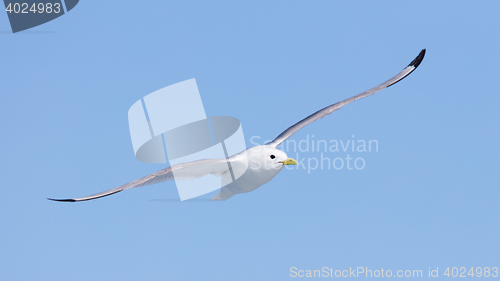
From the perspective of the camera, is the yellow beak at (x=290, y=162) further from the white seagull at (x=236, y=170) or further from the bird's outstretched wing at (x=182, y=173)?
the bird's outstretched wing at (x=182, y=173)

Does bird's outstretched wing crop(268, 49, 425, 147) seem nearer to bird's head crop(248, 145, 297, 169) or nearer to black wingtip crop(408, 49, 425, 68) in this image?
black wingtip crop(408, 49, 425, 68)

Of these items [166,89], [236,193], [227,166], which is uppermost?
[166,89]

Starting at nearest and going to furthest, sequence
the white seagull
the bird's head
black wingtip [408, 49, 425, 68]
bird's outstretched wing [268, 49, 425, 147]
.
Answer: the white seagull
the bird's head
bird's outstretched wing [268, 49, 425, 147]
black wingtip [408, 49, 425, 68]

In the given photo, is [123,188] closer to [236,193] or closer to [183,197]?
[183,197]

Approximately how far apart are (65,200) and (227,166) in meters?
3.86

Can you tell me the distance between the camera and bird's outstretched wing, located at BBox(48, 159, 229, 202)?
441 inches

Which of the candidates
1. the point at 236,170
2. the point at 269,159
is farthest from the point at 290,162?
the point at 236,170

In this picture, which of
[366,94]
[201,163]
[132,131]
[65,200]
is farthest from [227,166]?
[366,94]

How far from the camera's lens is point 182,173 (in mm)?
12242

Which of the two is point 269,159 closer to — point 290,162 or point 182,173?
point 290,162

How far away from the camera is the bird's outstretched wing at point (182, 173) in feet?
36.8

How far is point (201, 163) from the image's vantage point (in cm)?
1206

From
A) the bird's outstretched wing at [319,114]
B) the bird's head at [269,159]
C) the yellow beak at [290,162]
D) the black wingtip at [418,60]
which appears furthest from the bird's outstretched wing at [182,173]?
the black wingtip at [418,60]

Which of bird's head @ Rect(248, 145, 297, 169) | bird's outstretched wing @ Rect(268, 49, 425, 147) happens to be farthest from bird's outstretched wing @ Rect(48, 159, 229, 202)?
bird's outstretched wing @ Rect(268, 49, 425, 147)
